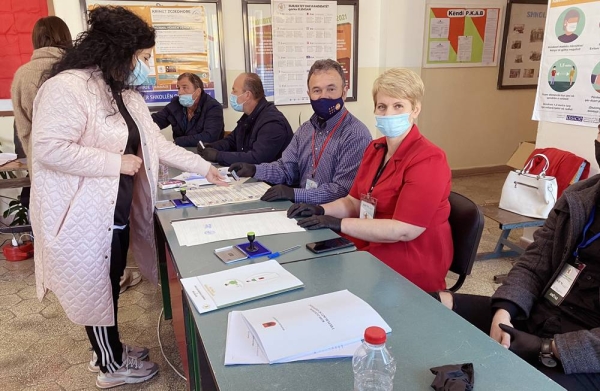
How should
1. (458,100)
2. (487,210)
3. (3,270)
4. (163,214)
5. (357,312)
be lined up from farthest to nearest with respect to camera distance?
(458,100), (3,270), (487,210), (163,214), (357,312)

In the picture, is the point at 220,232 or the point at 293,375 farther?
the point at 220,232

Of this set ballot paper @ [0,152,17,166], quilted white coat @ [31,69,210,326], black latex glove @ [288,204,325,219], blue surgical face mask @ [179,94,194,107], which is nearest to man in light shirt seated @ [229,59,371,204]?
black latex glove @ [288,204,325,219]

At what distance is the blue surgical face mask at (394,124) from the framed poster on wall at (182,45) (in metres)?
2.83

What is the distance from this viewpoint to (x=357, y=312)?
1047mm

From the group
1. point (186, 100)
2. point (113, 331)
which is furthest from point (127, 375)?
point (186, 100)

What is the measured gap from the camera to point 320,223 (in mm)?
1665

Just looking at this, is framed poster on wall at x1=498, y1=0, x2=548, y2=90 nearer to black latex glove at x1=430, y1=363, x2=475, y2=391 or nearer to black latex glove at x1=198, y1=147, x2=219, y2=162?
black latex glove at x1=198, y1=147, x2=219, y2=162

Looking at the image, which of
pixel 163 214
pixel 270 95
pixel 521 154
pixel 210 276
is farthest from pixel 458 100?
pixel 210 276

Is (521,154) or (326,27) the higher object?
(326,27)

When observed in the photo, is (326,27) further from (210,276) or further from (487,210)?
(210,276)

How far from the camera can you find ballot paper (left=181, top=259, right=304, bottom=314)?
1137 millimetres

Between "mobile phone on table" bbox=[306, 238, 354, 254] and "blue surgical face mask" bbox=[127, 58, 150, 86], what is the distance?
0.90 metres

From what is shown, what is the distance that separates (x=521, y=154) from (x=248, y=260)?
296cm

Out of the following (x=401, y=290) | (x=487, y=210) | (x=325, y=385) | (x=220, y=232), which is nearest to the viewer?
(x=325, y=385)
